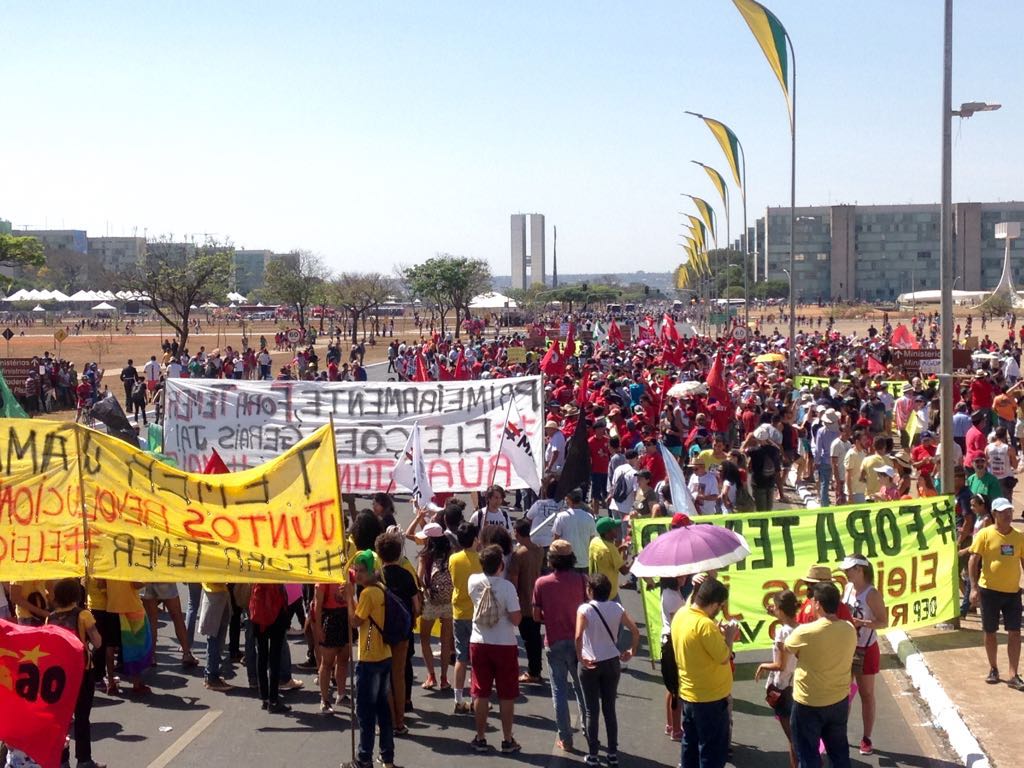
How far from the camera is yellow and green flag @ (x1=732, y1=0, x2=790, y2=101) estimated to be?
25.7 m

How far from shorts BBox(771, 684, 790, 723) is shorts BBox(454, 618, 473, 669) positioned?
2.46 meters

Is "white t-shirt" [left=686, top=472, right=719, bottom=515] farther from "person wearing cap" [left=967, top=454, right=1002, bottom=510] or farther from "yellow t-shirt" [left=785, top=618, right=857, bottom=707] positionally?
"yellow t-shirt" [left=785, top=618, right=857, bottom=707]

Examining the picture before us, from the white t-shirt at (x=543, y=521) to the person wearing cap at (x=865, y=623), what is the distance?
2821 millimetres

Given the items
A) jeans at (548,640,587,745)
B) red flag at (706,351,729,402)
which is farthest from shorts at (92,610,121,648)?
red flag at (706,351,729,402)

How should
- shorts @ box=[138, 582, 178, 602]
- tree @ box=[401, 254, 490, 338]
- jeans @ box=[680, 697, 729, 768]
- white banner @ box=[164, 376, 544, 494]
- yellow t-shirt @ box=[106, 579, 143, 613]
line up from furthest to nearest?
tree @ box=[401, 254, 490, 338]
white banner @ box=[164, 376, 544, 494]
shorts @ box=[138, 582, 178, 602]
yellow t-shirt @ box=[106, 579, 143, 613]
jeans @ box=[680, 697, 729, 768]

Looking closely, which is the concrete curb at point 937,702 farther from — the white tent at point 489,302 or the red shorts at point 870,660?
the white tent at point 489,302

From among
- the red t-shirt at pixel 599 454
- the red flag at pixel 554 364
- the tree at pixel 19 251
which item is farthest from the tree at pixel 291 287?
the red t-shirt at pixel 599 454

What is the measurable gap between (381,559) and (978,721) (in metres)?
4.23

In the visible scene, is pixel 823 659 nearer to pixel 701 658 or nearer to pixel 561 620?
pixel 701 658

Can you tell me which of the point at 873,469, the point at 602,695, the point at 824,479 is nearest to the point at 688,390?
the point at 824,479

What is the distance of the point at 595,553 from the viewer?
29.6ft

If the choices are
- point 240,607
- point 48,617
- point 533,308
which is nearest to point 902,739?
point 240,607

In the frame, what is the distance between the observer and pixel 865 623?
25.5 feet

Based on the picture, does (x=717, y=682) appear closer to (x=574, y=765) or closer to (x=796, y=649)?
(x=796, y=649)
